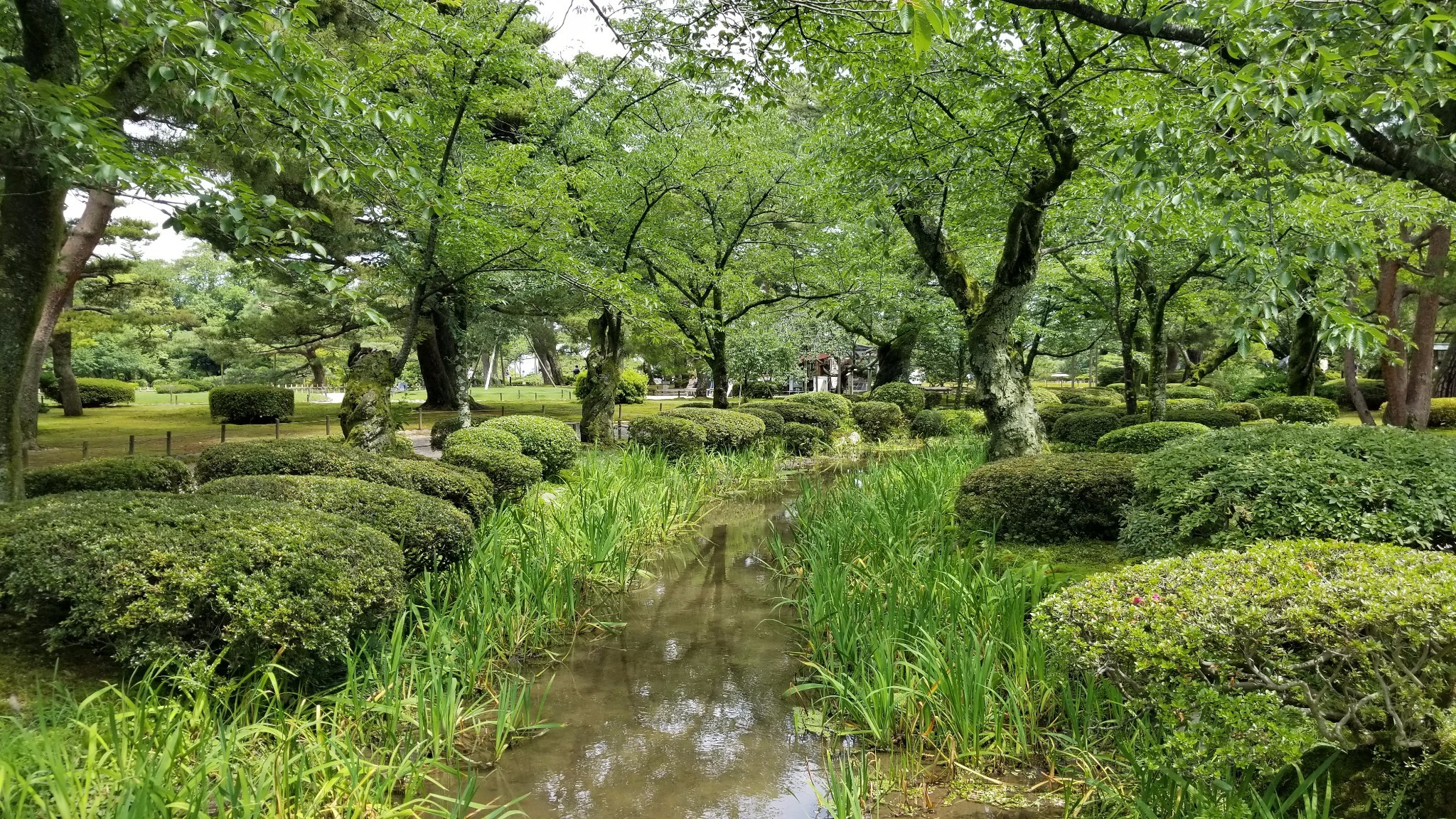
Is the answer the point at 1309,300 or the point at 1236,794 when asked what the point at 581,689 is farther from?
the point at 1309,300

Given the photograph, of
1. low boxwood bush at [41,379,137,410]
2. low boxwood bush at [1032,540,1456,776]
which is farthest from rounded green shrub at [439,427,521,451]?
low boxwood bush at [41,379,137,410]

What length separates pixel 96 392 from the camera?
20.9 metres

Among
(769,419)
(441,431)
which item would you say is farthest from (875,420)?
(441,431)

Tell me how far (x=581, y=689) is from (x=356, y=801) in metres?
1.69

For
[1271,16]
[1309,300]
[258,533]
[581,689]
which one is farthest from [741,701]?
[1271,16]

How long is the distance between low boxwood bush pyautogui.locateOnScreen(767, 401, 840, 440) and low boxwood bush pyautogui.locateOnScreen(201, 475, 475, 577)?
10.8m

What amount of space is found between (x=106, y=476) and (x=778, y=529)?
242 inches

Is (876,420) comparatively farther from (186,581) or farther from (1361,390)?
(186,581)

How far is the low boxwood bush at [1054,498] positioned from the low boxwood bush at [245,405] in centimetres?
1764

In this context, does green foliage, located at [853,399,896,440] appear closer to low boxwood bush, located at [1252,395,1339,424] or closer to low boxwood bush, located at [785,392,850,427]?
low boxwood bush, located at [785,392,850,427]

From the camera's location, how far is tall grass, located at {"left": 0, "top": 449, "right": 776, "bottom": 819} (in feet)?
7.39

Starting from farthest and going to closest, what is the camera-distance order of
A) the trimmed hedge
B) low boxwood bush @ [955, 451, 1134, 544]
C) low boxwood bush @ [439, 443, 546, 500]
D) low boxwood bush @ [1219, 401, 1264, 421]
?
the trimmed hedge, low boxwood bush @ [1219, 401, 1264, 421], low boxwood bush @ [439, 443, 546, 500], low boxwood bush @ [955, 451, 1134, 544]

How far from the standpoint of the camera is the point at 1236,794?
217 centimetres

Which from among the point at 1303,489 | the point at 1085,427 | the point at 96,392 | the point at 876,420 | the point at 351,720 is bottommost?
the point at 351,720
